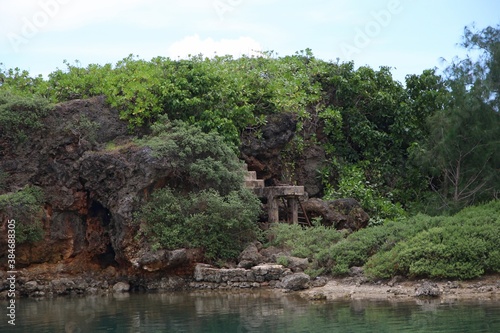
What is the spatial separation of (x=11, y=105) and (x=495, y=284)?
657 inches

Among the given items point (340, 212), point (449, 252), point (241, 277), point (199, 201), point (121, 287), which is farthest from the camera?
point (340, 212)

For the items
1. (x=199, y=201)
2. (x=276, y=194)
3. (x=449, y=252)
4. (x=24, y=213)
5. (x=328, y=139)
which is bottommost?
(x=449, y=252)

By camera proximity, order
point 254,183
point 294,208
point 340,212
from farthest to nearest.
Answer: point 340,212 < point 254,183 < point 294,208

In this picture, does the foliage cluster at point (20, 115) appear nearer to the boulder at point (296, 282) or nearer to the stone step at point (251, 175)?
the stone step at point (251, 175)

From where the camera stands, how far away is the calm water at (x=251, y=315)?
57.2ft

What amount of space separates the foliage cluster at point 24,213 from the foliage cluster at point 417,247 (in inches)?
303

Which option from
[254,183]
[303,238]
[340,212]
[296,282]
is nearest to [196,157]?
[254,183]

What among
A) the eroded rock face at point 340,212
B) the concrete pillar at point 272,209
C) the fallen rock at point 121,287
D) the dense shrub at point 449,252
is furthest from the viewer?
the eroded rock face at point 340,212

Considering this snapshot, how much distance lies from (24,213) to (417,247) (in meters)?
12.4

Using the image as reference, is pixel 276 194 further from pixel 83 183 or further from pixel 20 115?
pixel 20 115

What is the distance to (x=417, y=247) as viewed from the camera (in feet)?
75.3

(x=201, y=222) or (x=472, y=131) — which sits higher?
(x=472, y=131)

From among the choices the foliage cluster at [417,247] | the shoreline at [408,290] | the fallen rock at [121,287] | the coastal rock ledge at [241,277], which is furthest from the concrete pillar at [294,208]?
the fallen rock at [121,287]

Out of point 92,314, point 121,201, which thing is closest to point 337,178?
point 121,201
